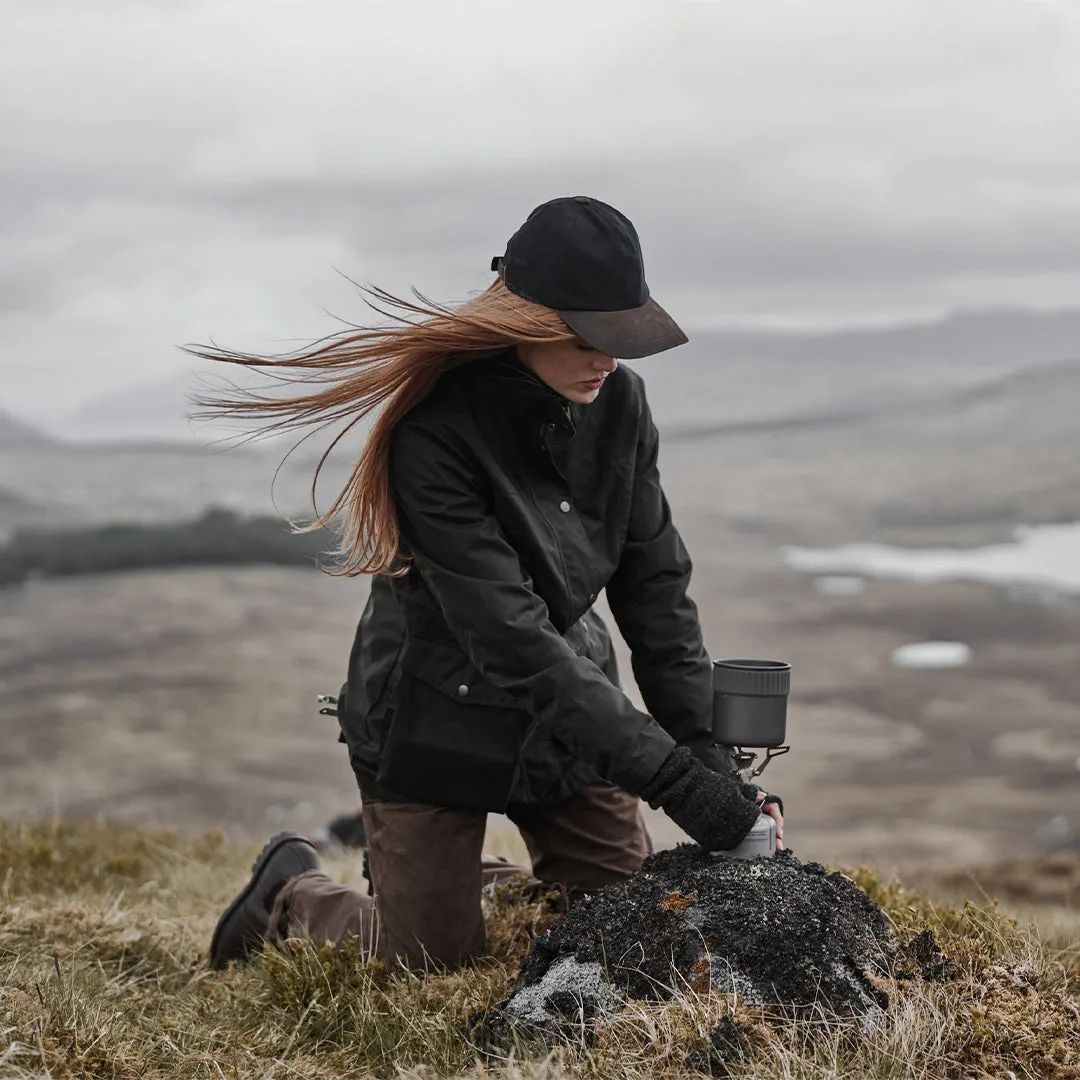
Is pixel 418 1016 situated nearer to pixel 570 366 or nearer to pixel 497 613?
pixel 497 613

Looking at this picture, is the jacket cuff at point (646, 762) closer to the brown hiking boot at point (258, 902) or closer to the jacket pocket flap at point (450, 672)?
the jacket pocket flap at point (450, 672)

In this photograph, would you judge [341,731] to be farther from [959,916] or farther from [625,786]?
[959,916]

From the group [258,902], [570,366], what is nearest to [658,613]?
[570,366]

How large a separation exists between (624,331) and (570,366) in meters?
0.24

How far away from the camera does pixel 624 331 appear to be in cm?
421

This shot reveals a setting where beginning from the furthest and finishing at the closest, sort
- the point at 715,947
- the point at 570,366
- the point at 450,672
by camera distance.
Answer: the point at 450,672, the point at 570,366, the point at 715,947

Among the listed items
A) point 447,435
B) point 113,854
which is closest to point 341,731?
point 447,435

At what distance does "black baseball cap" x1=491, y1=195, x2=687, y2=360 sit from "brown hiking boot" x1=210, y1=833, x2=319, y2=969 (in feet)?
8.33

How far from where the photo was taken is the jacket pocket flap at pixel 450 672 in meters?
4.68

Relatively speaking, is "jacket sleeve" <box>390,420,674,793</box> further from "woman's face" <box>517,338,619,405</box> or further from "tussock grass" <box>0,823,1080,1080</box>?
"tussock grass" <box>0,823,1080,1080</box>

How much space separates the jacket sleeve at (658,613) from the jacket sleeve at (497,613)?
1.92 ft

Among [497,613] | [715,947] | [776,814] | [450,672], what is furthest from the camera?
[450,672]

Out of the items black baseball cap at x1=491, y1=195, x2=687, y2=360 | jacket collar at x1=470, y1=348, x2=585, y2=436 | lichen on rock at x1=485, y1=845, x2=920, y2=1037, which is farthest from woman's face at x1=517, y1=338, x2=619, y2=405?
lichen on rock at x1=485, y1=845, x2=920, y2=1037

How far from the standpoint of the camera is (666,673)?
4918 millimetres
